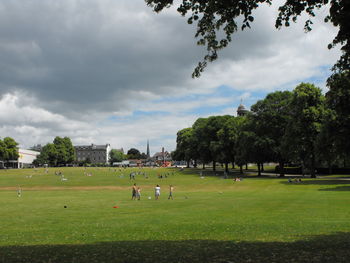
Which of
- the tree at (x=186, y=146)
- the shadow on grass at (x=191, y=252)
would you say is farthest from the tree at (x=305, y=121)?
the tree at (x=186, y=146)

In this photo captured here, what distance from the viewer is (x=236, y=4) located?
11023 millimetres

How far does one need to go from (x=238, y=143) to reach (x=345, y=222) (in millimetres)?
68736

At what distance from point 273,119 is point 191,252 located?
234 ft

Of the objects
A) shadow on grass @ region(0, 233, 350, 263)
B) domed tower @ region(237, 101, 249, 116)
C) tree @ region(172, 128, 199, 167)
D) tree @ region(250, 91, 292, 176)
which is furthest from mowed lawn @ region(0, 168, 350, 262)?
domed tower @ region(237, 101, 249, 116)

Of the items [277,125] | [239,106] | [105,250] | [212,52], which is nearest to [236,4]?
[212,52]

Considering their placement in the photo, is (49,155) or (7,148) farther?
(49,155)

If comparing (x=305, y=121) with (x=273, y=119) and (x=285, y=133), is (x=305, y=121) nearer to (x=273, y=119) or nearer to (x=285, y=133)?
(x=285, y=133)

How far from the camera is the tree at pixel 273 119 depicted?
257 feet

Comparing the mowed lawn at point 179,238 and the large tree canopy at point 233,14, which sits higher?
the large tree canopy at point 233,14

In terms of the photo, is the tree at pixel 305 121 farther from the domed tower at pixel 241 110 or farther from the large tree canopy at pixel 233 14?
the domed tower at pixel 241 110

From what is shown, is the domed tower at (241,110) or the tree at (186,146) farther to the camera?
the domed tower at (241,110)

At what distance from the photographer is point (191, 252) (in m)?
11.2

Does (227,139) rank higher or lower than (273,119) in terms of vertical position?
lower

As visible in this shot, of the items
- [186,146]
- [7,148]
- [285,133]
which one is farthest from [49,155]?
[285,133]
